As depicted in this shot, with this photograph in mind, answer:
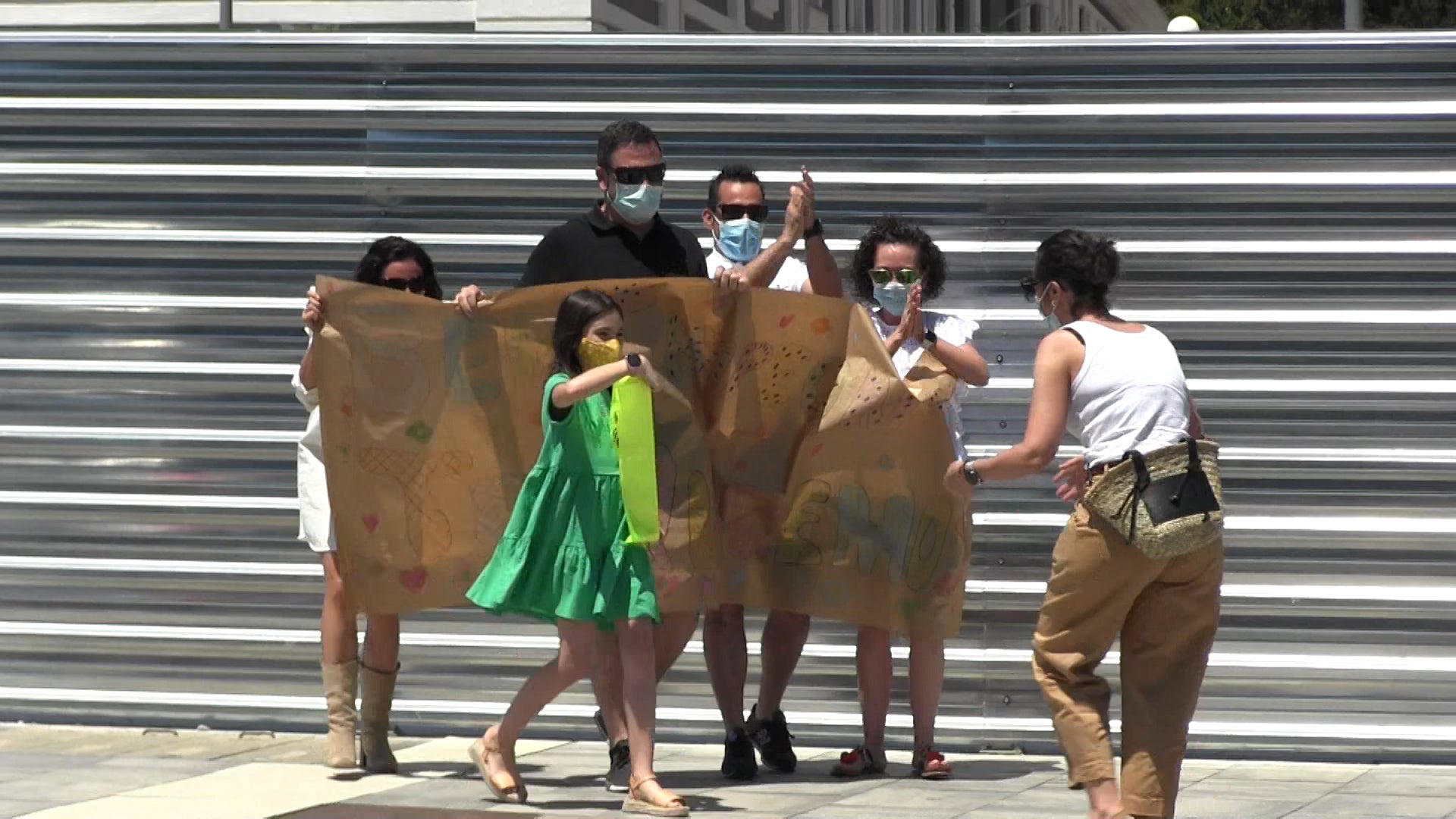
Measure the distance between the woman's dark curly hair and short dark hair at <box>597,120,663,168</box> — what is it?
0.82 meters

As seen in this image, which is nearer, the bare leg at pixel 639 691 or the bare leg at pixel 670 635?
Answer: the bare leg at pixel 639 691

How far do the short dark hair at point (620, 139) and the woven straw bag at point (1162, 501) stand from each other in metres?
2.20

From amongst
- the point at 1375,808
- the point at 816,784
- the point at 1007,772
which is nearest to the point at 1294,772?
the point at 1375,808

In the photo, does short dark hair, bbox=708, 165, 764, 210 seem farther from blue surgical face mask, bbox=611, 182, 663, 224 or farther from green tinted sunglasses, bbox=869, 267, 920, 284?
green tinted sunglasses, bbox=869, 267, 920, 284

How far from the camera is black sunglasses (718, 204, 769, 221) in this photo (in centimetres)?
827

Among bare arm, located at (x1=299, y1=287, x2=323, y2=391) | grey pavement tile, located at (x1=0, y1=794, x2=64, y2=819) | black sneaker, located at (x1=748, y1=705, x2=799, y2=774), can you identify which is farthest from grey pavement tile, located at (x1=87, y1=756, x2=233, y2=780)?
black sneaker, located at (x1=748, y1=705, x2=799, y2=774)

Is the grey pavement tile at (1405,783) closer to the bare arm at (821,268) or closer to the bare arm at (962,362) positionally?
the bare arm at (962,362)

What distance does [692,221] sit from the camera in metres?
9.17

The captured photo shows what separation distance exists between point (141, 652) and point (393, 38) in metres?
2.59

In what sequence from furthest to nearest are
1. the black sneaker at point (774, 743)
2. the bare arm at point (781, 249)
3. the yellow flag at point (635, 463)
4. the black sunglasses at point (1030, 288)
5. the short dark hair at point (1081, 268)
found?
the black sneaker at point (774, 743) → the bare arm at point (781, 249) → the yellow flag at point (635, 463) → the black sunglasses at point (1030, 288) → the short dark hair at point (1081, 268)

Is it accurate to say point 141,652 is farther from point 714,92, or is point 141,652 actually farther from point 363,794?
point 714,92

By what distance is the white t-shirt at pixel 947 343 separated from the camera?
8219mm

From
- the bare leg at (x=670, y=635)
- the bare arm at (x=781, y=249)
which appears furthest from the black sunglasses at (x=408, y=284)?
the bare leg at (x=670, y=635)

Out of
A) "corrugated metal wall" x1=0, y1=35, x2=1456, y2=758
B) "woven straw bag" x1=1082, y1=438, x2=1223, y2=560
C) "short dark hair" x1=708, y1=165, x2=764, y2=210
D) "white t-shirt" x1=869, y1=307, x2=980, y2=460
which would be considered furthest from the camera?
"corrugated metal wall" x1=0, y1=35, x2=1456, y2=758
